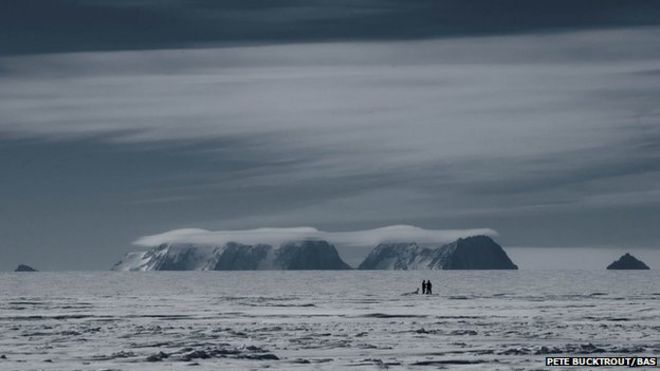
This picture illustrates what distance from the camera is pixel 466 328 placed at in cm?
5881

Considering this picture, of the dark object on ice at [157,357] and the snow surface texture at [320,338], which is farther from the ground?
the snow surface texture at [320,338]

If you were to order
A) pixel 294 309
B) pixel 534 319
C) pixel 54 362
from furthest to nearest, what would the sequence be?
pixel 294 309 < pixel 534 319 < pixel 54 362

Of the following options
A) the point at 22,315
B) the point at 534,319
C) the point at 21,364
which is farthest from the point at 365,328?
the point at 22,315

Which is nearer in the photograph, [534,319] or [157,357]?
[157,357]

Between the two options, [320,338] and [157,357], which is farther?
[320,338]

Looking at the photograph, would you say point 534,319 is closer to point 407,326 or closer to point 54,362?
point 407,326

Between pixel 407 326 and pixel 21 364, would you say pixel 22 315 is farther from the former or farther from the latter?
pixel 21 364

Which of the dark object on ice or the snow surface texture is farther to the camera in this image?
the dark object on ice

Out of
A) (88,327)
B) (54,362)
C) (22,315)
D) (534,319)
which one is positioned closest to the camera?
(54,362)

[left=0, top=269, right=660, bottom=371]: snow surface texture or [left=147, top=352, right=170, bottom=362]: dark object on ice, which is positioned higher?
[left=0, top=269, right=660, bottom=371]: snow surface texture

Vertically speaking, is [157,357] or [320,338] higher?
[320,338]

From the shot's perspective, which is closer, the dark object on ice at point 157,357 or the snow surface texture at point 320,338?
the snow surface texture at point 320,338

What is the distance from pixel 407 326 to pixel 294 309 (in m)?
25.9

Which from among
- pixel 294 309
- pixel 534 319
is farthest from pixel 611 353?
pixel 294 309
